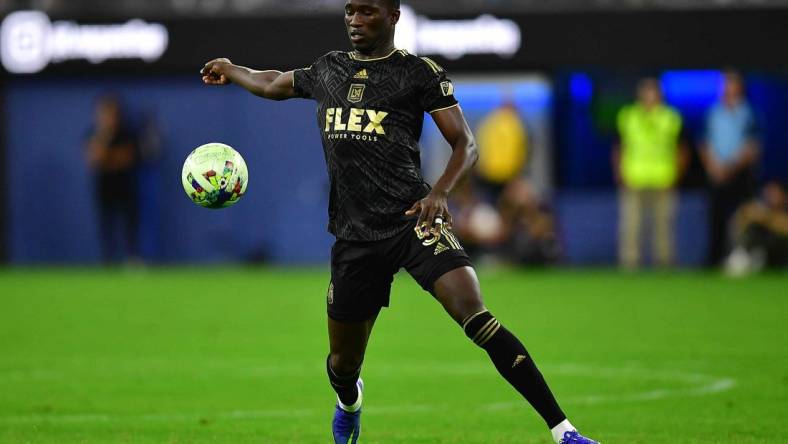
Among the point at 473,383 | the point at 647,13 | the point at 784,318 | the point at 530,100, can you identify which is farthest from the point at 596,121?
the point at 473,383

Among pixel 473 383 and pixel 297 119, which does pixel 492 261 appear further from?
pixel 473 383

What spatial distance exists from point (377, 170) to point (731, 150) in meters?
15.1

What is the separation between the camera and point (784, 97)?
23984 mm

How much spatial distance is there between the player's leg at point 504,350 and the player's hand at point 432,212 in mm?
262

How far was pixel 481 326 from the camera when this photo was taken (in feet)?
21.8

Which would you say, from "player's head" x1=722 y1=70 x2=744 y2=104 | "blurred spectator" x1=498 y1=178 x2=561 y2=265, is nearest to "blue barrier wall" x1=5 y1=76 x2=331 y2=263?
Answer: "blurred spectator" x1=498 y1=178 x2=561 y2=265

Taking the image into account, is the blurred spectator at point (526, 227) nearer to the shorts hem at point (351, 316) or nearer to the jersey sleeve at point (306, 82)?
the jersey sleeve at point (306, 82)

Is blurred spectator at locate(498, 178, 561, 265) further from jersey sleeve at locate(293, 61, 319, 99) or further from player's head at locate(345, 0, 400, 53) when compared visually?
player's head at locate(345, 0, 400, 53)

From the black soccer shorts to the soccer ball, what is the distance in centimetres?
68

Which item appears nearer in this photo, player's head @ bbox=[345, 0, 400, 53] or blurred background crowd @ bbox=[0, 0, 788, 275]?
player's head @ bbox=[345, 0, 400, 53]

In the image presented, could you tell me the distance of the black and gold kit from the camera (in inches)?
274

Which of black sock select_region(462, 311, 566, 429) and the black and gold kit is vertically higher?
the black and gold kit

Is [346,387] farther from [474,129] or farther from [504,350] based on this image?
[474,129]

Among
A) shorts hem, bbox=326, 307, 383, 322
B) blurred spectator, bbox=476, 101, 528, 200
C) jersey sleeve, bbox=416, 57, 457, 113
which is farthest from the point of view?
blurred spectator, bbox=476, 101, 528, 200
